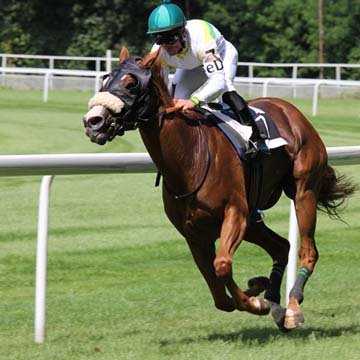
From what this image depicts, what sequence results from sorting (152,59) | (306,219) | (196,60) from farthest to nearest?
(306,219)
(196,60)
(152,59)

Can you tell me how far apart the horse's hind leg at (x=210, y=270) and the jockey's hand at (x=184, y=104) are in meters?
0.71

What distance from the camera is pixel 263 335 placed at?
19.2 ft

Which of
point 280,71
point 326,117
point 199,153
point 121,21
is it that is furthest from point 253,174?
point 121,21

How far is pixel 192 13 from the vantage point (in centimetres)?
4356

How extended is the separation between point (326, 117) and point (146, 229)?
13.4 m

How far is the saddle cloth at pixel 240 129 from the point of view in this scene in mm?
5723

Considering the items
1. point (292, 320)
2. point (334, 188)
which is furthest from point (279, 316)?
point (334, 188)

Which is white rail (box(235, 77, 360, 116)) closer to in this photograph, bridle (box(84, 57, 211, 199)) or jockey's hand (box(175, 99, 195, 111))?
jockey's hand (box(175, 99, 195, 111))

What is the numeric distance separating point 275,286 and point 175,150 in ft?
3.84

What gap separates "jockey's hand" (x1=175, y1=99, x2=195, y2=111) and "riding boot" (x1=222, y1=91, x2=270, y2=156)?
0.45 meters

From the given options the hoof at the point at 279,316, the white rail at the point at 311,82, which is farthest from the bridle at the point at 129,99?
the white rail at the point at 311,82

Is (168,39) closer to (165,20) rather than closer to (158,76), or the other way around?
(165,20)

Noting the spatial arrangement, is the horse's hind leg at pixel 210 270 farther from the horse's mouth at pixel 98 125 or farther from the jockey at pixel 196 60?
the horse's mouth at pixel 98 125

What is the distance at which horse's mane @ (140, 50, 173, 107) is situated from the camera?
17.3 ft
